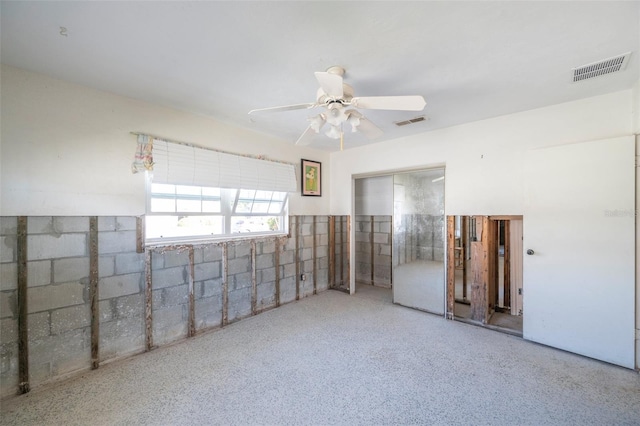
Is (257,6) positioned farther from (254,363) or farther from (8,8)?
(254,363)

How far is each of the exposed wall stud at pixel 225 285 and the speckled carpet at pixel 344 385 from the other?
9.5 inches

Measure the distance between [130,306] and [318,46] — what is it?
2.95 metres

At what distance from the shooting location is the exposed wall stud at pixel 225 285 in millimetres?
3352

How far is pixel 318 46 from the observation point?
184 centimetres

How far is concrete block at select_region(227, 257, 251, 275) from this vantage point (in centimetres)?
346

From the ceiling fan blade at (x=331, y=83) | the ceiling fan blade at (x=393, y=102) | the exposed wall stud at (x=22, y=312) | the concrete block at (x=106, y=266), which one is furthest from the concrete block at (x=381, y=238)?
the exposed wall stud at (x=22, y=312)

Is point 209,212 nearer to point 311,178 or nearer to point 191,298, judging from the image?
point 191,298

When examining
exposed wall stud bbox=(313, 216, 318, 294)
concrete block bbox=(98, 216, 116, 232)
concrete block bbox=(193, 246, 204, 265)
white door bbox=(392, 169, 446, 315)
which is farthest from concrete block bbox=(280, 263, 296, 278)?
concrete block bbox=(98, 216, 116, 232)

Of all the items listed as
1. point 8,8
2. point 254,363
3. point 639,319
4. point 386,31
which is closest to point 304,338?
point 254,363

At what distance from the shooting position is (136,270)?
2.69 metres

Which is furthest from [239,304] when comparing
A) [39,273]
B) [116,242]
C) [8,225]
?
[8,225]

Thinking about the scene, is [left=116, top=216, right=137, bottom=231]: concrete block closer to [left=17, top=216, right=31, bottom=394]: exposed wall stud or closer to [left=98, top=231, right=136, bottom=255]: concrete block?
[left=98, top=231, right=136, bottom=255]: concrete block

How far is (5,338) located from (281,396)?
7.24ft

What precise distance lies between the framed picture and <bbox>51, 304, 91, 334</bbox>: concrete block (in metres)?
3.07
